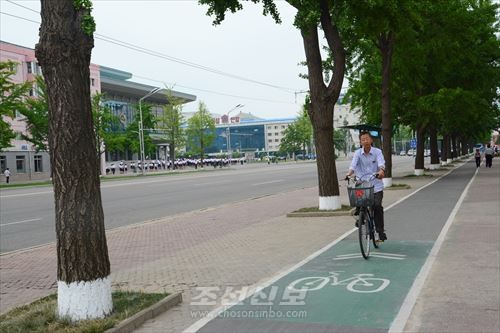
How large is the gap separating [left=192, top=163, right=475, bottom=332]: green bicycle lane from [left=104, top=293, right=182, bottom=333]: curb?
0.59m

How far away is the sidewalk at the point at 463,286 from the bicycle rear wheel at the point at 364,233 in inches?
39.6

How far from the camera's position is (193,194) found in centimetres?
2536

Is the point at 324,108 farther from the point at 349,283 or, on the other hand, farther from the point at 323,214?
the point at 349,283

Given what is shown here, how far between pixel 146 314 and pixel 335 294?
2.15 meters

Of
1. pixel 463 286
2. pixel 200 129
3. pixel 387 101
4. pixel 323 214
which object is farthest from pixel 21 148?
pixel 463 286

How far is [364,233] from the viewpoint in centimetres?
842

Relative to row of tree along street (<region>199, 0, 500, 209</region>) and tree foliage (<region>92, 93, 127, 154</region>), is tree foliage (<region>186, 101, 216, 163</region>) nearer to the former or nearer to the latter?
tree foliage (<region>92, 93, 127, 154</region>)

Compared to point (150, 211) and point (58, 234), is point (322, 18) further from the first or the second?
point (58, 234)

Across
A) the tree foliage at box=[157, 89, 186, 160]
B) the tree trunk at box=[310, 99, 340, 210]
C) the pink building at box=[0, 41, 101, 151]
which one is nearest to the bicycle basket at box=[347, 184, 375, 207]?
the tree trunk at box=[310, 99, 340, 210]

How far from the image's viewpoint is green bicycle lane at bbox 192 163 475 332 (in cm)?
536

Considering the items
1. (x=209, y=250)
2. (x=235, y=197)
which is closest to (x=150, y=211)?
(x=235, y=197)

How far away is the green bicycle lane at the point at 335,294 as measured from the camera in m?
5.36

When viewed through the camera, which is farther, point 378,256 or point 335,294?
point 378,256

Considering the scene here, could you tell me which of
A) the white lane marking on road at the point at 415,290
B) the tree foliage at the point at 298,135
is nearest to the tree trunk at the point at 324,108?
the white lane marking on road at the point at 415,290
